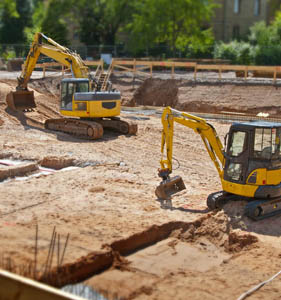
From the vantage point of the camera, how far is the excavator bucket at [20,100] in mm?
23159

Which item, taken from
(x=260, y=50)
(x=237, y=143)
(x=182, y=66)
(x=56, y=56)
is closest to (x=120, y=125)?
(x=56, y=56)

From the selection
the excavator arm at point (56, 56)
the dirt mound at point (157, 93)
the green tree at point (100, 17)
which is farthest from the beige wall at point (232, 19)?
the excavator arm at point (56, 56)

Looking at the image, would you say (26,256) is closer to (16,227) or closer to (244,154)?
(16,227)

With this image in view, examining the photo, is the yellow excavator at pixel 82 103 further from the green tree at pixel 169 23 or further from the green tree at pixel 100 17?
the green tree at pixel 100 17

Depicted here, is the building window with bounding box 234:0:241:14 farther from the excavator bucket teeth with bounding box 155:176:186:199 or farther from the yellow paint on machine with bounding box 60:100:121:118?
the excavator bucket teeth with bounding box 155:176:186:199

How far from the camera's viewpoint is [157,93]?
3189cm

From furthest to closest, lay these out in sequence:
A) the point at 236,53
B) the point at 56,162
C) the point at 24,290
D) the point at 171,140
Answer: the point at 236,53 < the point at 56,162 < the point at 171,140 < the point at 24,290

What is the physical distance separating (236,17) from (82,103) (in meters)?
36.3

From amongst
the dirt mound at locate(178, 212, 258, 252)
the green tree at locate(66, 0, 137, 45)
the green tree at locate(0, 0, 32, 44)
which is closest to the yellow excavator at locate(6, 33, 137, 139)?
the dirt mound at locate(178, 212, 258, 252)

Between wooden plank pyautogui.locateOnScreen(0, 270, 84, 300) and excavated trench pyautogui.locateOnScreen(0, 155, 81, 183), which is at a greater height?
wooden plank pyautogui.locateOnScreen(0, 270, 84, 300)

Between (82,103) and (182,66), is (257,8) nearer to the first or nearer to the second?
(182,66)

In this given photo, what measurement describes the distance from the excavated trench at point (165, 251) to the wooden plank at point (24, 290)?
7.78ft

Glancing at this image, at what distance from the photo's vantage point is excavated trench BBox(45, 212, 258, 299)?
8742 mm

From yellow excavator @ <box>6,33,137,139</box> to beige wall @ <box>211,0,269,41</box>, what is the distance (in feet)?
104
